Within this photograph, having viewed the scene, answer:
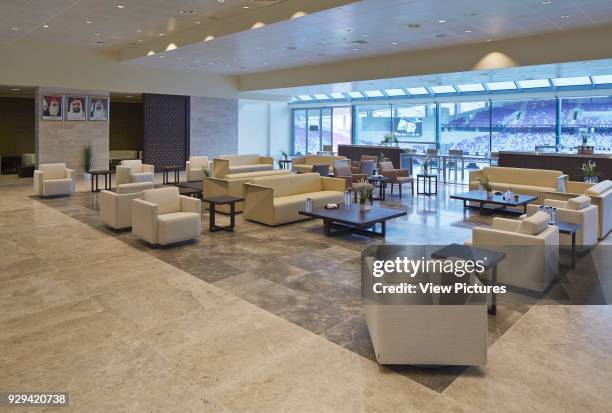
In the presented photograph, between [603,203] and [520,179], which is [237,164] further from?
[603,203]

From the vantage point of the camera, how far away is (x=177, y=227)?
6945 mm

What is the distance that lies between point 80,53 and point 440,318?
15.4m

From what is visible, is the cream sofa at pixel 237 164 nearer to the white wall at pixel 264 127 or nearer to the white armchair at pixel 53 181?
the white armchair at pixel 53 181

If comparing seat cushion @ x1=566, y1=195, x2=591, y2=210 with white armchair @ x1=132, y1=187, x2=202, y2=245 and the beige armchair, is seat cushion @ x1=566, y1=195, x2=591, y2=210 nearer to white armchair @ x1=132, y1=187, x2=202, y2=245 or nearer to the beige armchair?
white armchair @ x1=132, y1=187, x2=202, y2=245

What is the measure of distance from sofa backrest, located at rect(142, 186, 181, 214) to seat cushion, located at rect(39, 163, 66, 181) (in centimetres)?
624

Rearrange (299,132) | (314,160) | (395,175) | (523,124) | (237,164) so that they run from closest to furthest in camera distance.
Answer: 1. (395,175)
2. (237,164)
3. (314,160)
4. (523,124)
5. (299,132)

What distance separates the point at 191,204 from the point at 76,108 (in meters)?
10.5

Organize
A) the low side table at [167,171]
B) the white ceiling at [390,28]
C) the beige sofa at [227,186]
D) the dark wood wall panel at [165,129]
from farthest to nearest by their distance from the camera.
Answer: the dark wood wall panel at [165,129] < the low side table at [167,171] < the beige sofa at [227,186] < the white ceiling at [390,28]

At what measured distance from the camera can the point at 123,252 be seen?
21.9ft

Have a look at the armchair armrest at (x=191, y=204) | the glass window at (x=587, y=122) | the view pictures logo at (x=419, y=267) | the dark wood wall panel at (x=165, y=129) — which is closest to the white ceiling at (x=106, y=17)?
the armchair armrest at (x=191, y=204)

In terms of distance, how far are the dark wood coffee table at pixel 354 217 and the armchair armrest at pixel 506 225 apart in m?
2.06

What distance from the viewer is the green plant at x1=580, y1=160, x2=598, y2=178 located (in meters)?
10.1

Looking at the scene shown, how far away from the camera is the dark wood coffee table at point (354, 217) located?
23.6 ft

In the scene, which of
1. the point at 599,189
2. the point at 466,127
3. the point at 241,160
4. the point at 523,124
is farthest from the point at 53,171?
the point at 523,124
